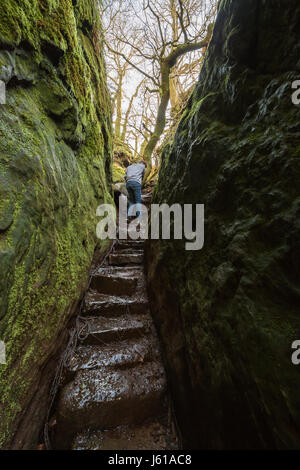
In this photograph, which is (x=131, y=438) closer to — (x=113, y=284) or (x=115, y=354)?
(x=115, y=354)

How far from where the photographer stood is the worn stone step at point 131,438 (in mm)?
1441

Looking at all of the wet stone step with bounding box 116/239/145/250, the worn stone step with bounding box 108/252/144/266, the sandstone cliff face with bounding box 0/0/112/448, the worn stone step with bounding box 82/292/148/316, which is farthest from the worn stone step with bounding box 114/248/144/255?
the sandstone cliff face with bounding box 0/0/112/448

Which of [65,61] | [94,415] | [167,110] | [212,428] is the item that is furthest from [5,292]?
[167,110]

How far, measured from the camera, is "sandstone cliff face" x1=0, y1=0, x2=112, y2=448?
1.06 metres

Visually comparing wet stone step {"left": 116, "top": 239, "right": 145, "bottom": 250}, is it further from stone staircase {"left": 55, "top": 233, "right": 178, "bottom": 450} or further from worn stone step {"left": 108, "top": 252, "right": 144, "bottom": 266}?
stone staircase {"left": 55, "top": 233, "right": 178, "bottom": 450}

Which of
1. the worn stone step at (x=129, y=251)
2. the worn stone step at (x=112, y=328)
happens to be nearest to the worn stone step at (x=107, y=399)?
the worn stone step at (x=112, y=328)

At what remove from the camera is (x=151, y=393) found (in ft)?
5.56

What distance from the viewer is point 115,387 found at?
1685mm

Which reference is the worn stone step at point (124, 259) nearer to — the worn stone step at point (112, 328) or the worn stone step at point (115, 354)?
the worn stone step at point (112, 328)

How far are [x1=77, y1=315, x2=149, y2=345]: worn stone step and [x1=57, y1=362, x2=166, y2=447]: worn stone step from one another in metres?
0.34

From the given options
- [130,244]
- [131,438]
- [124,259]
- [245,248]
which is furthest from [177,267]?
[130,244]

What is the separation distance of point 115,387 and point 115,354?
0.31 meters

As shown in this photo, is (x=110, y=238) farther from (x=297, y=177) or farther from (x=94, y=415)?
(x=297, y=177)

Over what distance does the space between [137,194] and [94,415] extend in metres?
4.64
